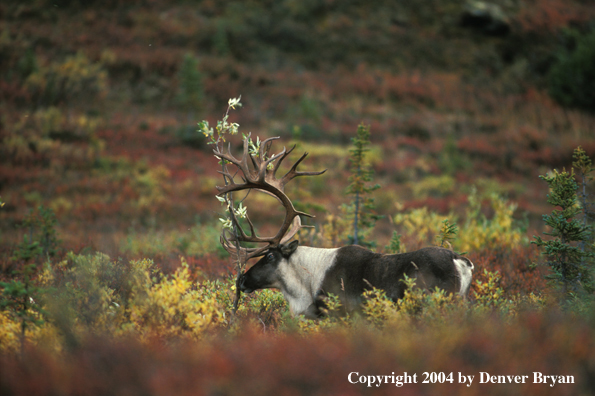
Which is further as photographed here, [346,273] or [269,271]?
[269,271]

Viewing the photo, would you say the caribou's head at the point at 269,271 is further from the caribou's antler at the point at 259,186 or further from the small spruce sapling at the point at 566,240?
the small spruce sapling at the point at 566,240

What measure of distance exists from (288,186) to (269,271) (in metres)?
8.38

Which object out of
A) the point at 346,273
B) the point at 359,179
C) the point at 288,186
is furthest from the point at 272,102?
the point at 346,273

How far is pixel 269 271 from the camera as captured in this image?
582 cm

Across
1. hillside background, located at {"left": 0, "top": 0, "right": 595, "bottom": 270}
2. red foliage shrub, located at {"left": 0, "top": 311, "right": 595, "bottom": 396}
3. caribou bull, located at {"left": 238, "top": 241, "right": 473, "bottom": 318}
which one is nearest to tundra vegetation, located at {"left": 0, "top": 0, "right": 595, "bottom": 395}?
red foliage shrub, located at {"left": 0, "top": 311, "right": 595, "bottom": 396}

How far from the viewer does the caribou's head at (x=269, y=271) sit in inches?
227

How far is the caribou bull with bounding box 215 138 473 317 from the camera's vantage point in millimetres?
4898

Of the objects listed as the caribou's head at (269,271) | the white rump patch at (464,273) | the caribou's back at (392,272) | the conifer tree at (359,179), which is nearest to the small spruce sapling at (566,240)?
the white rump patch at (464,273)

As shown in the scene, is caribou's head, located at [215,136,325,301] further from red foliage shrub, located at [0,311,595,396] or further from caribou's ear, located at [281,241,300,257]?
red foliage shrub, located at [0,311,595,396]

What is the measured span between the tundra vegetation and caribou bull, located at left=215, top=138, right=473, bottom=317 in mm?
312

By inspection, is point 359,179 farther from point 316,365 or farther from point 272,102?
point 272,102

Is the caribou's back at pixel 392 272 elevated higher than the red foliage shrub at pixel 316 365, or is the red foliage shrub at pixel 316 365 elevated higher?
the caribou's back at pixel 392 272

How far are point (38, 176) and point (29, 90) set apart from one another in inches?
397

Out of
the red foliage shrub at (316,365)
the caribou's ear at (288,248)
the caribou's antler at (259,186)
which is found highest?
the caribou's antler at (259,186)
